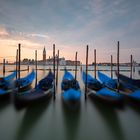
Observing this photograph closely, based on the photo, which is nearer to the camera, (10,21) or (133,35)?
(10,21)

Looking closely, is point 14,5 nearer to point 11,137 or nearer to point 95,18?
point 95,18

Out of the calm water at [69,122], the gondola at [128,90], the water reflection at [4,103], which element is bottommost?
the calm water at [69,122]

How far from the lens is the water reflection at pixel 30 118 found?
560 cm

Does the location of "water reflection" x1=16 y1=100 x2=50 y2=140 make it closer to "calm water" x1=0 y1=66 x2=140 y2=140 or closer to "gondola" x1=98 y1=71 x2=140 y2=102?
"calm water" x1=0 y1=66 x2=140 y2=140

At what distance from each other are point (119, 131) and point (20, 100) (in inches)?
187

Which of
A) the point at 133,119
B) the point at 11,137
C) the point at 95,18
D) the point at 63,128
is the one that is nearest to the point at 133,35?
the point at 95,18

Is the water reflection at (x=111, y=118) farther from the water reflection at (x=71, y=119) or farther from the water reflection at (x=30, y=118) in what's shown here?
the water reflection at (x=30, y=118)

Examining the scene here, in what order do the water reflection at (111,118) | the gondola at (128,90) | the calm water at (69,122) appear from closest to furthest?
the calm water at (69,122) < the water reflection at (111,118) < the gondola at (128,90)

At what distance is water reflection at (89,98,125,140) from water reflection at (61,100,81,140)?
128 cm

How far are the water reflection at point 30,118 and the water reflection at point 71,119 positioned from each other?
4.30 feet

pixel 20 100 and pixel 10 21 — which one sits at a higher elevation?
pixel 10 21

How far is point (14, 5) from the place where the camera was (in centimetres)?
1005

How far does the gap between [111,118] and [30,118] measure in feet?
13.0

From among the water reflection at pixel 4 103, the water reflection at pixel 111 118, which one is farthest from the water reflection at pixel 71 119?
the water reflection at pixel 4 103
